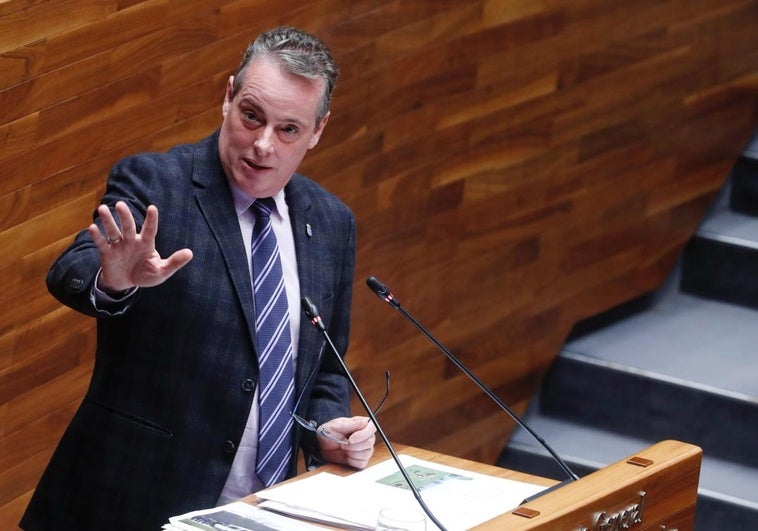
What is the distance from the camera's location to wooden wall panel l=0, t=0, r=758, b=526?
2053 millimetres

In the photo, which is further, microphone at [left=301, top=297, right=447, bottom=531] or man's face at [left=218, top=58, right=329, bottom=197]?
man's face at [left=218, top=58, right=329, bottom=197]

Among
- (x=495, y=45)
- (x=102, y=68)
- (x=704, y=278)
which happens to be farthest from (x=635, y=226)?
(x=102, y=68)

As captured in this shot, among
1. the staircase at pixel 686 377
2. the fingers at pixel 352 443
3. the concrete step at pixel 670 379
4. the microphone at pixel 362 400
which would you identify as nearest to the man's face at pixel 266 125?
the microphone at pixel 362 400

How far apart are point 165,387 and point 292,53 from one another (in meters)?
0.40

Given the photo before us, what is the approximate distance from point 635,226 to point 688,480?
6.23 feet

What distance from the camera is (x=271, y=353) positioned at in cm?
149

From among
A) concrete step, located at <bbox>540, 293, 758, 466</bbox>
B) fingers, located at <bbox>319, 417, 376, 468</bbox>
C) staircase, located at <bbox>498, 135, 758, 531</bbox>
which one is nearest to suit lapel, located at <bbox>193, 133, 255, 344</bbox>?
fingers, located at <bbox>319, 417, 376, 468</bbox>

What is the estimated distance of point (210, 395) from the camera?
146 centimetres

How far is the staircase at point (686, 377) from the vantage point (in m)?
2.98

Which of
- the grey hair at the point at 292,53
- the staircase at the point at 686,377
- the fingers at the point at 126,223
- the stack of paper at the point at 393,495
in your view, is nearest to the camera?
the fingers at the point at 126,223

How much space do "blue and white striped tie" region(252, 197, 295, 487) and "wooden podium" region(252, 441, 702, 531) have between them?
44 mm

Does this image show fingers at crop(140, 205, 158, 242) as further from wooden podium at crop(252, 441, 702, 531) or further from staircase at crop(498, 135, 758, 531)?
staircase at crop(498, 135, 758, 531)

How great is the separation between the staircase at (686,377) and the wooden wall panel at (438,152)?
0.07 meters

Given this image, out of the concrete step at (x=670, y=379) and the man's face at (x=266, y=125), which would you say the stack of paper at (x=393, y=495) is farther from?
the concrete step at (x=670, y=379)
